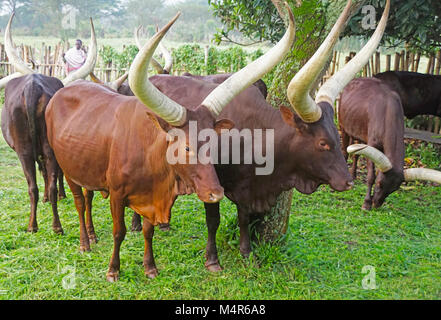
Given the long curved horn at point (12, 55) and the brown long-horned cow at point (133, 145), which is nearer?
the brown long-horned cow at point (133, 145)

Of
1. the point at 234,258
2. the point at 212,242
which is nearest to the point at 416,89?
the point at 234,258

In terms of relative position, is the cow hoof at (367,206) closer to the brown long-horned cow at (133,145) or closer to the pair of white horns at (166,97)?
the brown long-horned cow at (133,145)

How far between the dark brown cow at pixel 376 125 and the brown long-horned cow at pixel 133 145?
9.30 ft

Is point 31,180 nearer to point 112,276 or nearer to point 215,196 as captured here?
point 112,276

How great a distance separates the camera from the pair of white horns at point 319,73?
10.1 ft

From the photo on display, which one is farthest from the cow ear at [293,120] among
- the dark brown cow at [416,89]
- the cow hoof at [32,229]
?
the dark brown cow at [416,89]

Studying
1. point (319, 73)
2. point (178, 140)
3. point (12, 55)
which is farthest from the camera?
point (12, 55)

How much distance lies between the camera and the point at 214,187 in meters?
2.97

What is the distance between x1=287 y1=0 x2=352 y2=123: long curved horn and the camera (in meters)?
3.07

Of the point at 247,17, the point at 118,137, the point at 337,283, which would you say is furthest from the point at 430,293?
the point at 247,17

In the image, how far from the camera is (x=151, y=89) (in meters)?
2.84

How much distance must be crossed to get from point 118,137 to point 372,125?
388cm

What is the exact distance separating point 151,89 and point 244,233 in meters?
1.84

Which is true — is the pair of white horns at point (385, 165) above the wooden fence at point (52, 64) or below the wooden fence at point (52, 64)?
below
